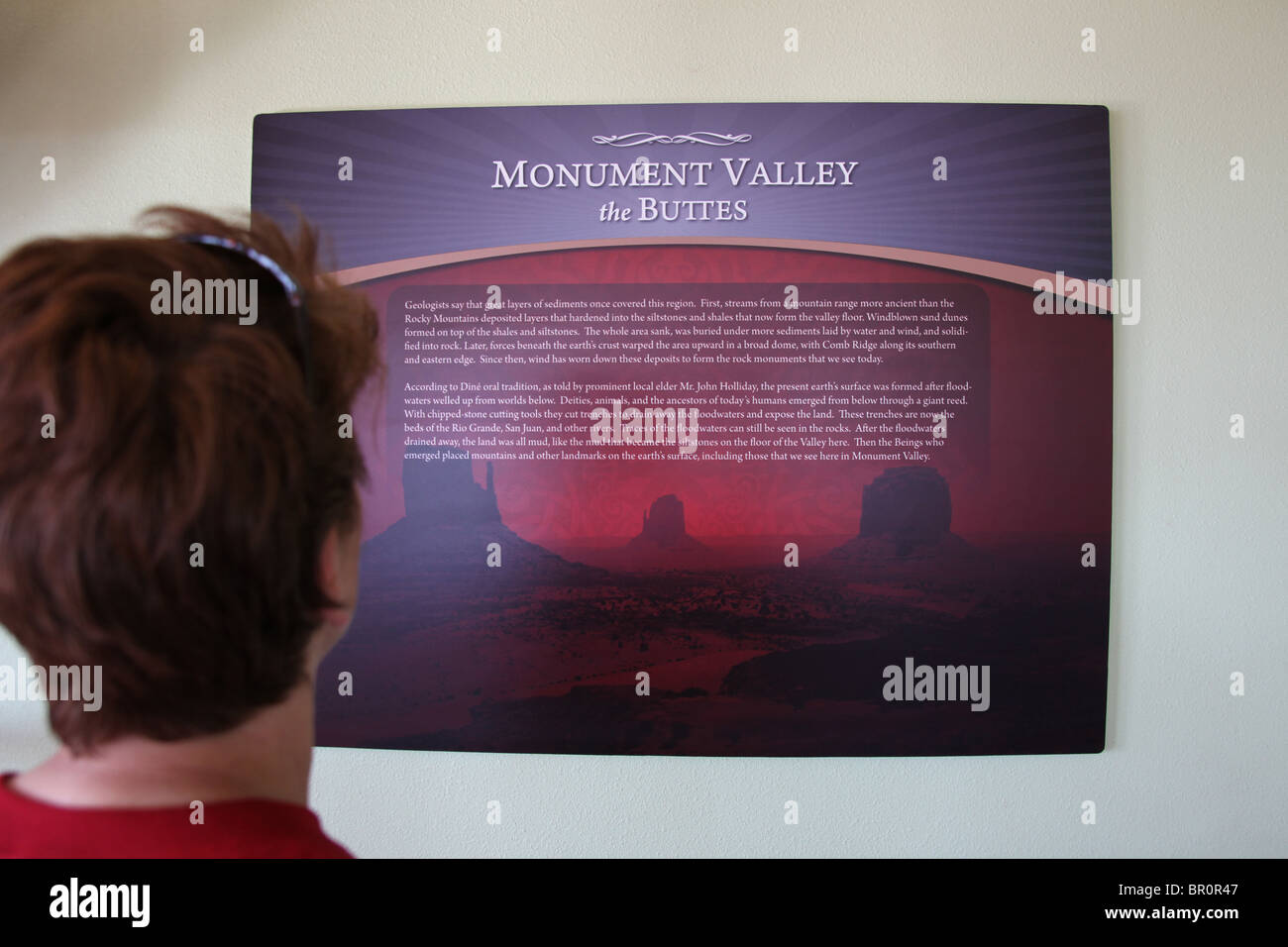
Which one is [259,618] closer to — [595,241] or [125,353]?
[125,353]

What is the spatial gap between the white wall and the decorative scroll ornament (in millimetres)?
82

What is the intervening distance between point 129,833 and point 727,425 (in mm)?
1147

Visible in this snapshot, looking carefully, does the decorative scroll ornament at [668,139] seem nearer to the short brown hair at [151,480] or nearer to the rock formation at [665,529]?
the rock formation at [665,529]

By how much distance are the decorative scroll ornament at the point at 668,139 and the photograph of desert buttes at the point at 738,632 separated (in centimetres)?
71

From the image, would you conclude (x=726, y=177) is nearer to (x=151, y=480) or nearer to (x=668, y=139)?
(x=668, y=139)

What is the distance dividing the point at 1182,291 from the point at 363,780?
197 cm

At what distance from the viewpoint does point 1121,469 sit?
4.65ft

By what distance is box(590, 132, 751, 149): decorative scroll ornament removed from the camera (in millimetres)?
1415

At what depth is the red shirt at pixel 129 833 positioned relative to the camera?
17.5 inches

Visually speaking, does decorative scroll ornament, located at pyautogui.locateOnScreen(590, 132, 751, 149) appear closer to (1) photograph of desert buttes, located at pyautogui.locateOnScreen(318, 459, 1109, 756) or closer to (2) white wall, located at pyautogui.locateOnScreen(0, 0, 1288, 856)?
(2) white wall, located at pyautogui.locateOnScreen(0, 0, 1288, 856)

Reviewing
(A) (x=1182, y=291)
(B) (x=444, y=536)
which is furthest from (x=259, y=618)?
(A) (x=1182, y=291)

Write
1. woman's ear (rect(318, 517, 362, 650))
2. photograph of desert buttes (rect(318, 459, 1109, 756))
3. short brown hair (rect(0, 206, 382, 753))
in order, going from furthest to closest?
photograph of desert buttes (rect(318, 459, 1109, 756)) < woman's ear (rect(318, 517, 362, 650)) < short brown hair (rect(0, 206, 382, 753))

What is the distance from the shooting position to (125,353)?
1.40 feet

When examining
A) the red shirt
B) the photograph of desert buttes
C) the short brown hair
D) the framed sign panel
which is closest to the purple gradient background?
the framed sign panel
